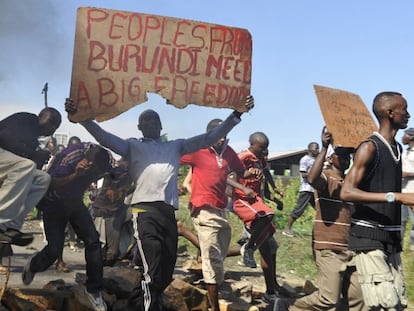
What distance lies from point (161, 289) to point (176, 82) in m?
1.74

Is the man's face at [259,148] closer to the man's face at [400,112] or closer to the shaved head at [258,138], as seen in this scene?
the shaved head at [258,138]

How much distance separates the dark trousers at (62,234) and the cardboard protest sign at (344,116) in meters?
2.45

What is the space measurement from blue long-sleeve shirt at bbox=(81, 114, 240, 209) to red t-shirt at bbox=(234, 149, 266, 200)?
1.60 meters

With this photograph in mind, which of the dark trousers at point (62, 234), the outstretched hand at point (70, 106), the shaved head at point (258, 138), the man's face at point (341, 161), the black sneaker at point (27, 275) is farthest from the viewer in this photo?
the shaved head at point (258, 138)

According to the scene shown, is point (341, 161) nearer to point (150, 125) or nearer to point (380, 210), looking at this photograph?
point (380, 210)

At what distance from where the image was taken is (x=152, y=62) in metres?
4.95

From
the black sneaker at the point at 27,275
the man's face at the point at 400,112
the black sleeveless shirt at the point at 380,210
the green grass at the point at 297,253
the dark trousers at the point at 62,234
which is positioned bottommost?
the green grass at the point at 297,253

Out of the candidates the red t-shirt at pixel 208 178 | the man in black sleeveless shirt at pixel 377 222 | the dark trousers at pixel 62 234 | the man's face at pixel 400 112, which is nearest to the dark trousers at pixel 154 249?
the dark trousers at pixel 62 234

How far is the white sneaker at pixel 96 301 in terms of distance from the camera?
16.8 feet

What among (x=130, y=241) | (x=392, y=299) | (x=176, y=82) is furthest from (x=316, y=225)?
(x=130, y=241)

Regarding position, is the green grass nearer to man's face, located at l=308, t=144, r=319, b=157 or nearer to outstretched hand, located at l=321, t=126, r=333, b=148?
man's face, located at l=308, t=144, r=319, b=157

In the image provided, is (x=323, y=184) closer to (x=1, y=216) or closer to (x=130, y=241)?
(x=1, y=216)

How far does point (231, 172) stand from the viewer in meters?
6.57

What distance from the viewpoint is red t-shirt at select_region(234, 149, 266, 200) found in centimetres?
671
